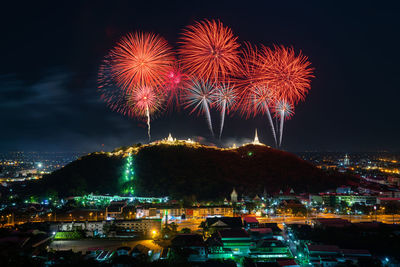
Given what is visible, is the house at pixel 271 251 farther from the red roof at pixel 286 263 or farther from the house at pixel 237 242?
the red roof at pixel 286 263

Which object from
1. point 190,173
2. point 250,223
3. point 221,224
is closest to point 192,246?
point 221,224

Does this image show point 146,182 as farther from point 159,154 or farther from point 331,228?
point 331,228

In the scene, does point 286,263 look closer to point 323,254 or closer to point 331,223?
point 323,254

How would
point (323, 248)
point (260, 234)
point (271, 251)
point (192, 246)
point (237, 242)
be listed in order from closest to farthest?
point (323, 248) → point (192, 246) → point (271, 251) → point (237, 242) → point (260, 234)

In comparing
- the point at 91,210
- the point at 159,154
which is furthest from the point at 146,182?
the point at 91,210

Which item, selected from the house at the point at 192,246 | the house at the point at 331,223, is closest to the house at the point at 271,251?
the house at the point at 192,246

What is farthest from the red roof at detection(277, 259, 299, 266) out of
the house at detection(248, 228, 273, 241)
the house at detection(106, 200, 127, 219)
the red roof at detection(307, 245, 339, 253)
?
the house at detection(106, 200, 127, 219)

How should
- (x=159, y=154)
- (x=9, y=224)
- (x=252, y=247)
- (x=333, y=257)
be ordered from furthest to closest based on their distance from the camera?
(x=159, y=154)
(x=9, y=224)
(x=252, y=247)
(x=333, y=257)

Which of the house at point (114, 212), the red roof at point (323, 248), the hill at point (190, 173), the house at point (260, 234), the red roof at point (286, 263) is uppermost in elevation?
the hill at point (190, 173)

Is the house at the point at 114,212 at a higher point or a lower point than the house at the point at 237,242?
higher
